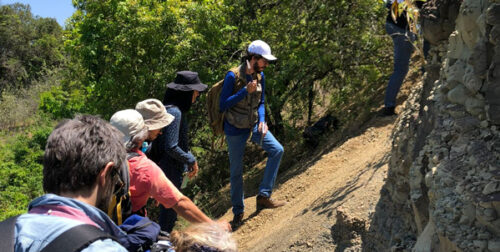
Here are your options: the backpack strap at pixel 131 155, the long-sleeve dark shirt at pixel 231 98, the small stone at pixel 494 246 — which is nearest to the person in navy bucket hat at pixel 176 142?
the long-sleeve dark shirt at pixel 231 98

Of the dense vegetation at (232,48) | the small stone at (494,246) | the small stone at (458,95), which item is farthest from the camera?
the dense vegetation at (232,48)

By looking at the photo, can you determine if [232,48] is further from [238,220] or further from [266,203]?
[238,220]

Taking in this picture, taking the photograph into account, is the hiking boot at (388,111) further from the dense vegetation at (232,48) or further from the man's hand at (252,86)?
the man's hand at (252,86)

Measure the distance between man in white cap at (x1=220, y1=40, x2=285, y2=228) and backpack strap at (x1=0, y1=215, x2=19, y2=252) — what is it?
3.46 meters

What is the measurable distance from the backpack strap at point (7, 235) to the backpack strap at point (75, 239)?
12 centimetres

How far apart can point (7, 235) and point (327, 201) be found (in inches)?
142

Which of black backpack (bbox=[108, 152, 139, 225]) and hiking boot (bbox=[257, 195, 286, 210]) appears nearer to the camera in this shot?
black backpack (bbox=[108, 152, 139, 225])

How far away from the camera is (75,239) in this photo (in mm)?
1550

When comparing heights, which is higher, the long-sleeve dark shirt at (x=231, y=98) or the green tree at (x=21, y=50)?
the green tree at (x=21, y=50)

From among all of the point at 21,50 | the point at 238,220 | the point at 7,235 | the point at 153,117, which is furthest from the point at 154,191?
the point at 21,50

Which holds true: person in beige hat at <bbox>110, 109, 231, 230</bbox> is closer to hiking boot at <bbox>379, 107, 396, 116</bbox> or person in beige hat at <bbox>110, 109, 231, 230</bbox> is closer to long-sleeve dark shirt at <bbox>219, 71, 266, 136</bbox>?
long-sleeve dark shirt at <bbox>219, 71, 266, 136</bbox>

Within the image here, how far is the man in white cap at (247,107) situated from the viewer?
503 cm

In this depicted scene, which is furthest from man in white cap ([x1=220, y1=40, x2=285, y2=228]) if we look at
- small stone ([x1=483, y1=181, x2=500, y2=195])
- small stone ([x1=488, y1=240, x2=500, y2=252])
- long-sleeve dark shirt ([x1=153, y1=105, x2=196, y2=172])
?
small stone ([x1=488, y1=240, x2=500, y2=252])

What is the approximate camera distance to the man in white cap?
503cm
